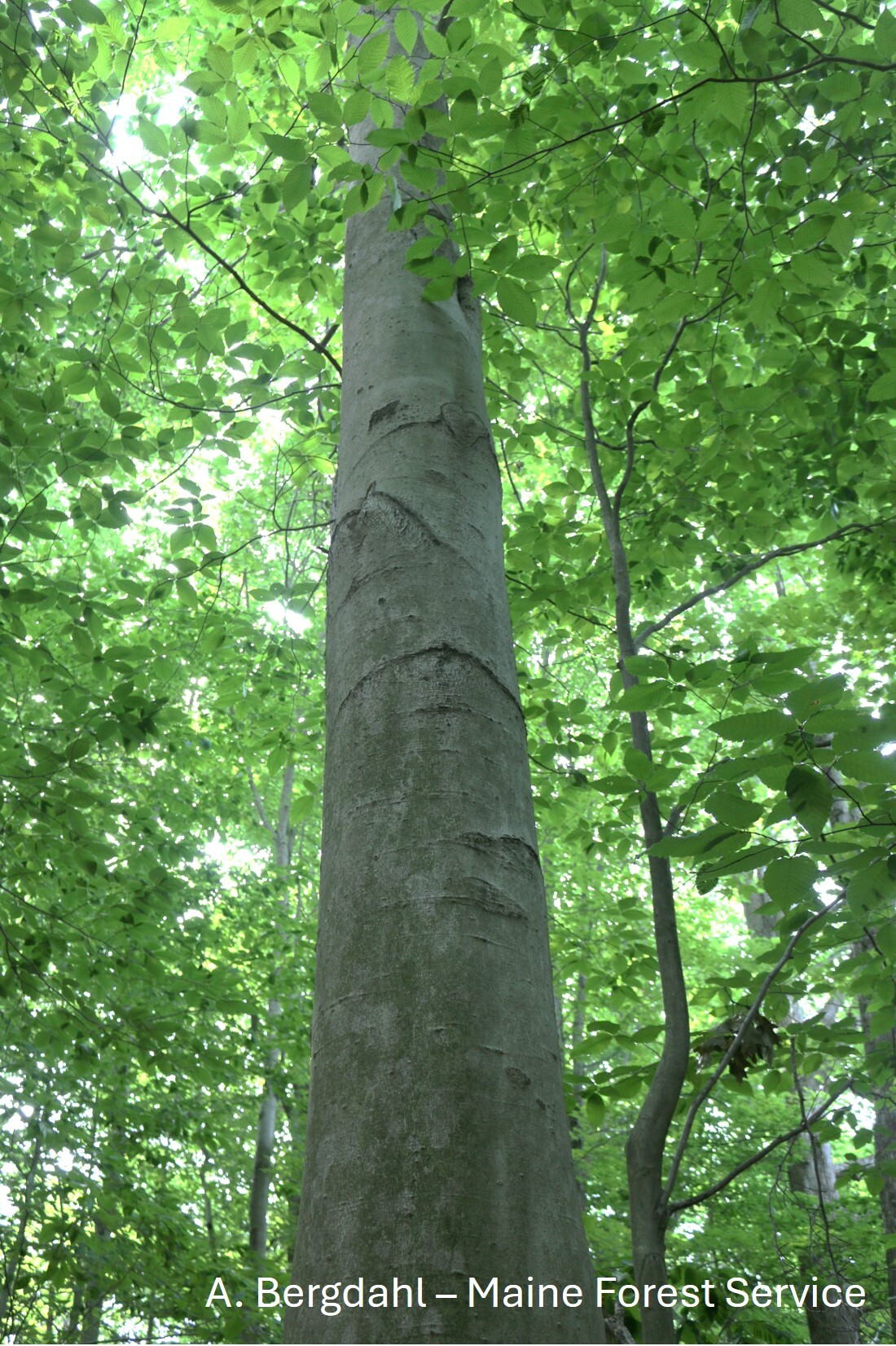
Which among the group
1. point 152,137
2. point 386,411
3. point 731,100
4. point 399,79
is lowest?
point 386,411

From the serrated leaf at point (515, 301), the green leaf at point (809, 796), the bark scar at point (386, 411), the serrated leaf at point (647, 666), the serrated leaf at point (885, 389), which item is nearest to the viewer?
the green leaf at point (809, 796)

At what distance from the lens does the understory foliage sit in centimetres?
192

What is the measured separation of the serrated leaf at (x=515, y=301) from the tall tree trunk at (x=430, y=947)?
60cm

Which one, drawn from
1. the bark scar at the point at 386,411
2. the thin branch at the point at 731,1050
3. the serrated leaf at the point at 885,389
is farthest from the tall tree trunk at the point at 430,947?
the serrated leaf at the point at 885,389

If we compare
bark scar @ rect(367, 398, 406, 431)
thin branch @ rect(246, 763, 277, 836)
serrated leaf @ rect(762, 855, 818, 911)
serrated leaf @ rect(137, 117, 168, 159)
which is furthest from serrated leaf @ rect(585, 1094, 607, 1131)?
thin branch @ rect(246, 763, 277, 836)

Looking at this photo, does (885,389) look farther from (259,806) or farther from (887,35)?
(259,806)

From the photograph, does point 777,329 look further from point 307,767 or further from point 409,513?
point 307,767

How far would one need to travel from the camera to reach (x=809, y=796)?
134 centimetres

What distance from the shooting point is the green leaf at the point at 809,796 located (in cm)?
133

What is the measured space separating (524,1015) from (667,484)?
347 cm

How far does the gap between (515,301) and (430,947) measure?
1.53 metres

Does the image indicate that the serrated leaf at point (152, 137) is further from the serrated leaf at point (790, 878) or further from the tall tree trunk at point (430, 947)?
the serrated leaf at point (790, 878)

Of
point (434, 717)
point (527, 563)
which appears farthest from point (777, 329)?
point (434, 717)

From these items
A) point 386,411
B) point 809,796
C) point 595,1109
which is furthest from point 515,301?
point 595,1109
